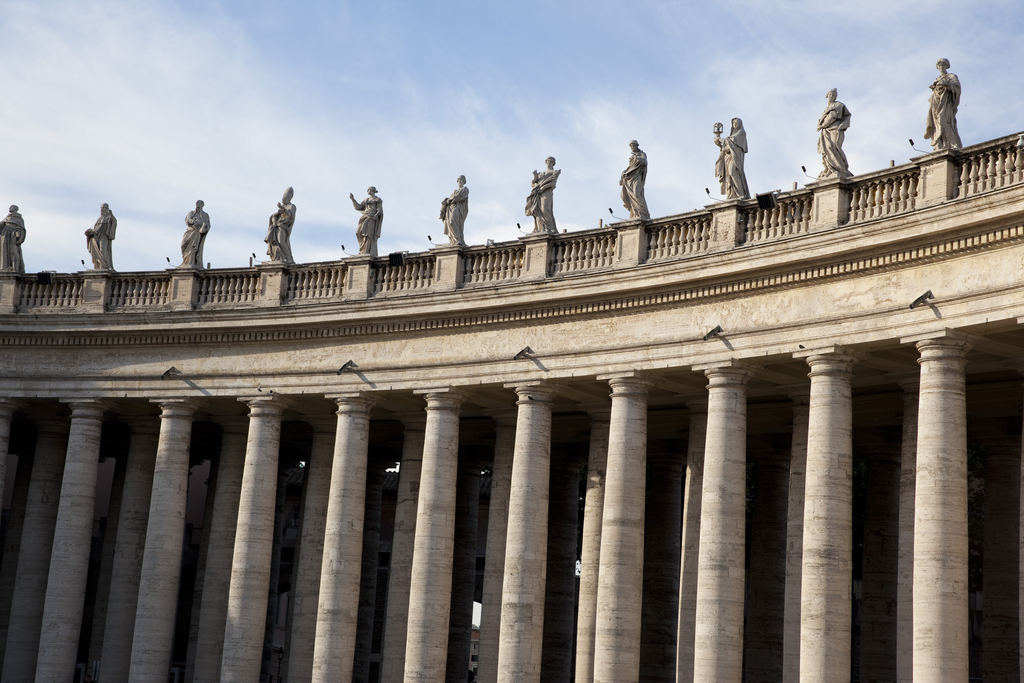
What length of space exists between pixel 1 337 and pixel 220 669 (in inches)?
731

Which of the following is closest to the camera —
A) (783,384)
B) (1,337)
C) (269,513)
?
(783,384)

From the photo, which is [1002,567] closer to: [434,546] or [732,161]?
[732,161]

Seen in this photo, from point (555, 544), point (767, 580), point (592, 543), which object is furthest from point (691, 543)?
point (555, 544)

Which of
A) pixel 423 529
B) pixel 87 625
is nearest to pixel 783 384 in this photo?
pixel 423 529

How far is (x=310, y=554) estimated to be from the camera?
58.8 metres

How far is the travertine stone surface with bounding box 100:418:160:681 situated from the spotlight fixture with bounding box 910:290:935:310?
35338mm

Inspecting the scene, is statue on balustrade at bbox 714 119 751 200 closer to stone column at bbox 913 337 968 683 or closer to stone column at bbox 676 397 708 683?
stone column at bbox 676 397 708 683

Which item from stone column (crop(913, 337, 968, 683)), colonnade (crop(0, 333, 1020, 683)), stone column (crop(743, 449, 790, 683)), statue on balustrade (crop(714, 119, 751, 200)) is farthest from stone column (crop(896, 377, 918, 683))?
stone column (crop(743, 449, 790, 683))

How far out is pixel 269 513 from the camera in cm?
5725

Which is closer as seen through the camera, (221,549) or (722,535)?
(722,535)

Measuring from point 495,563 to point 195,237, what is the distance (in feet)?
70.6

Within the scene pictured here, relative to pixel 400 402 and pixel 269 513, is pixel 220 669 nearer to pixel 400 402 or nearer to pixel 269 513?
pixel 269 513

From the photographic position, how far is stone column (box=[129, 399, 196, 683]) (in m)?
57.1

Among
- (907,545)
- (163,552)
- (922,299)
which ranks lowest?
(163,552)
